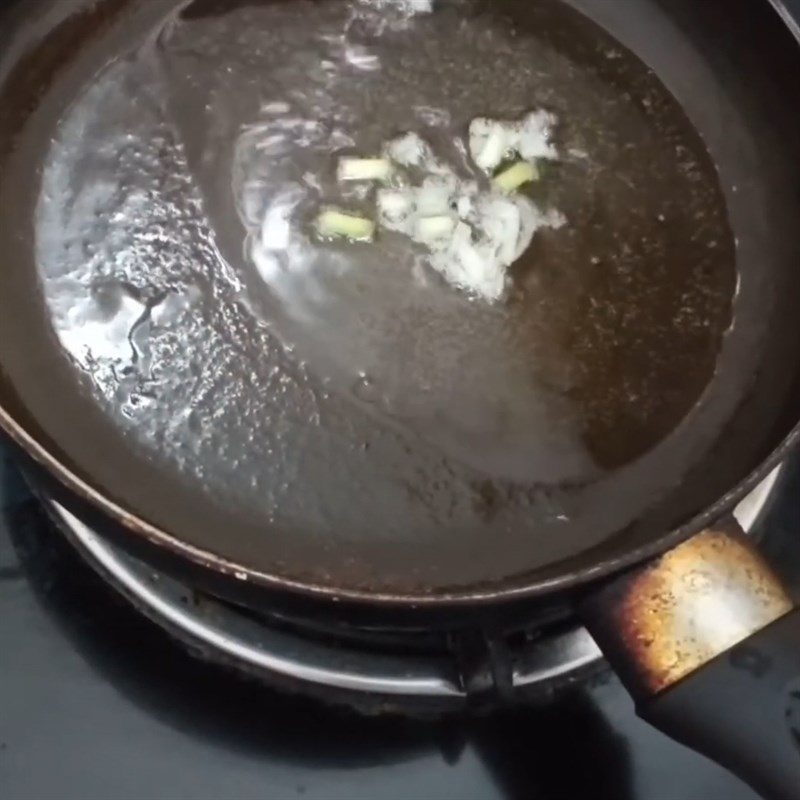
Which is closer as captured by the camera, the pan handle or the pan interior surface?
the pan handle

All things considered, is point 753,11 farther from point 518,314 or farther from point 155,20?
point 155,20

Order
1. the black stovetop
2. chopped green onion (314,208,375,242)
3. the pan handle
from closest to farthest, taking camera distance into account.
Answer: the pan handle
the black stovetop
chopped green onion (314,208,375,242)

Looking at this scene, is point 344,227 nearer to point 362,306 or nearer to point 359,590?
point 362,306

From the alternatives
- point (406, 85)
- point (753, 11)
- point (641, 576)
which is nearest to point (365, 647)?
point (641, 576)

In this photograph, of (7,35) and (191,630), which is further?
(7,35)

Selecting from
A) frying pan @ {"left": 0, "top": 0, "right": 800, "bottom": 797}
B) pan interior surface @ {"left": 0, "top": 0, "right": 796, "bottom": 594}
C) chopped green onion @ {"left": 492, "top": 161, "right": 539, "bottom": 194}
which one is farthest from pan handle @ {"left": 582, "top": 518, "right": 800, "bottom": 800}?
chopped green onion @ {"left": 492, "top": 161, "right": 539, "bottom": 194}

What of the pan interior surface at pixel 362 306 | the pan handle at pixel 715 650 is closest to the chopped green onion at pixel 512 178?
the pan interior surface at pixel 362 306

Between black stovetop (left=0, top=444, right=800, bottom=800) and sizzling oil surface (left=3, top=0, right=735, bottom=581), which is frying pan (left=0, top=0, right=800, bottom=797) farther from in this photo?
black stovetop (left=0, top=444, right=800, bottom=800)
